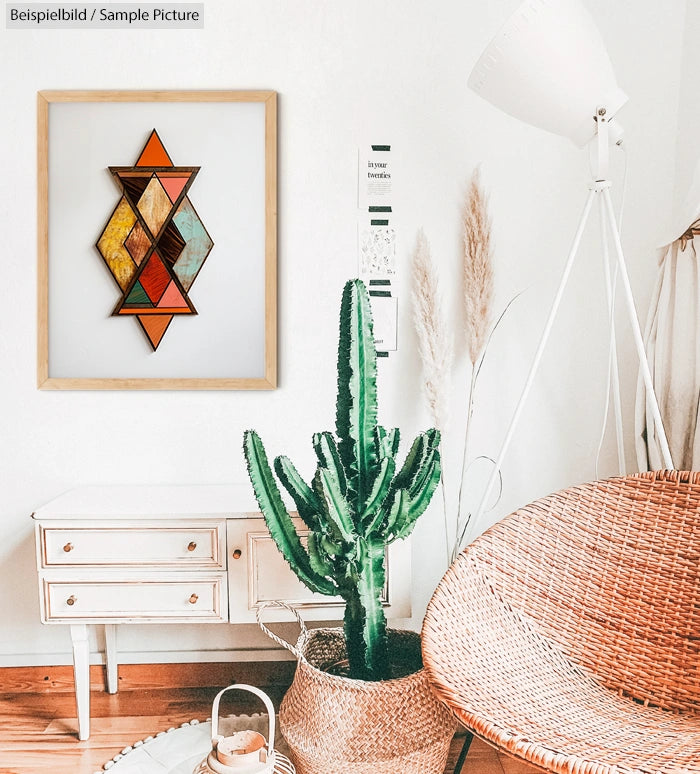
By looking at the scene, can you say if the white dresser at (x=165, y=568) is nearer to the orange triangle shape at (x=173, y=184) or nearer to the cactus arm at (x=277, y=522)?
the cactus arm at (x=277, y=522)

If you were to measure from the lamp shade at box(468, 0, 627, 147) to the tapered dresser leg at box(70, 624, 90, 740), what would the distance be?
178 centimetres

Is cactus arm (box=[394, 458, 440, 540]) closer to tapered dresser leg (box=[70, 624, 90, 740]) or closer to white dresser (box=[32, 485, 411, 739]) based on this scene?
white dresser (box=[32, 485, 411, 739])

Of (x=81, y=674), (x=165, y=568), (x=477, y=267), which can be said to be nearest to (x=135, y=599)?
(x=165, y=568)

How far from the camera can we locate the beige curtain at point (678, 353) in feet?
5.98

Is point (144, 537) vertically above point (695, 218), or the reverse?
point (695, 218)

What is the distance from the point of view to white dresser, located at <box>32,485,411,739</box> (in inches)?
71.0

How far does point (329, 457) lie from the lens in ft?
5.19

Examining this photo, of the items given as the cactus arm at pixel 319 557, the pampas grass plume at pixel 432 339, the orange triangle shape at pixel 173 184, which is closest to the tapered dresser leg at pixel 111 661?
the cactus arm at pixel 319 557

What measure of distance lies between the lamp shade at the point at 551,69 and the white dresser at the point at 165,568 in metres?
1.15

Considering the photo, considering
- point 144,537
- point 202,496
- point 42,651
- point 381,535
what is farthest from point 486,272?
point 42,651

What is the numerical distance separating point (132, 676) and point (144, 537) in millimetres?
682

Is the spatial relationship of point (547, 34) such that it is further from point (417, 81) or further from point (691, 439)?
point (691, 439)

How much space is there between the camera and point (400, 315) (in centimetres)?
→ 214

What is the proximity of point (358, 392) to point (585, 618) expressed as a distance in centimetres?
73
